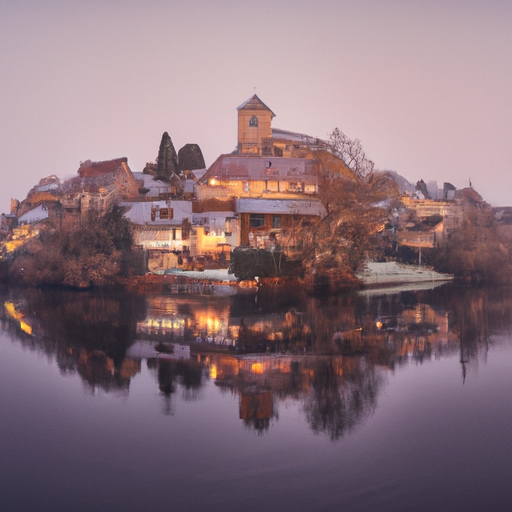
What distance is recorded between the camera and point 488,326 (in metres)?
10.5

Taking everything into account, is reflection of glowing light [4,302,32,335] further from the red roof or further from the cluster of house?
the red roof

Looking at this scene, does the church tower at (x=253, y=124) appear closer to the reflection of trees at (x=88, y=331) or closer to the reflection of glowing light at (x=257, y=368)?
the reflection of trees at (x=88, y=331)

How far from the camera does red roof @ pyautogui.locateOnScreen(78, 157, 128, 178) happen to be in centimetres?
2541

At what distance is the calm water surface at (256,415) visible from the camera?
4.35 meters

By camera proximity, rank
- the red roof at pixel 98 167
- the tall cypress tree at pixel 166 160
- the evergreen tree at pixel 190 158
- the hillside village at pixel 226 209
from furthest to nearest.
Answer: the evergreen tree at pixel 190 158, the tall cypress tree at pixel 166 160, the red roof at pixel 98 167, the hillside village at pixel 226 209

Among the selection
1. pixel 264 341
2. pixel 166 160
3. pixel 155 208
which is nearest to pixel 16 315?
pixel 264 341

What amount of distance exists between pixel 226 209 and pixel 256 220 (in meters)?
1.10

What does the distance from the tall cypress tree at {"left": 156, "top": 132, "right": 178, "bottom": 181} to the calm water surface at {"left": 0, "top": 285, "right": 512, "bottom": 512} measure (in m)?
17.4

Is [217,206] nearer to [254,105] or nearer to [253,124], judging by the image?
[253,124]

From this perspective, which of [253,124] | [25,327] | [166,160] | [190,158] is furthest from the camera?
[190,158]

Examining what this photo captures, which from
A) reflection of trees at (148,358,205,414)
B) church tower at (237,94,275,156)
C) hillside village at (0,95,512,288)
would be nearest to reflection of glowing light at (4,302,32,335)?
reflection of trees at (148,358,205,414)

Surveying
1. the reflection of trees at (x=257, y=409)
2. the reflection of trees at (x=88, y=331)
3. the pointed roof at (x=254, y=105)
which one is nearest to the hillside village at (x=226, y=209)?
the pointed roof at (x=254, y=105)

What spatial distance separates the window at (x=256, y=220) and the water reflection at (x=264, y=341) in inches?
207

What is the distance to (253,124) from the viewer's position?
27750mm
